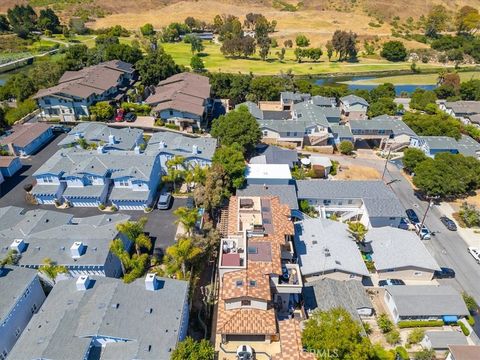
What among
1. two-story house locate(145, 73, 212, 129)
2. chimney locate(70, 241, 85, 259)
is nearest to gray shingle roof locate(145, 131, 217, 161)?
two-story house locate(145, 73, 212, 129)

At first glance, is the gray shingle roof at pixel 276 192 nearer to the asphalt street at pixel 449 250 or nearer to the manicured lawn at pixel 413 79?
the asphalt street at pixel 449 250

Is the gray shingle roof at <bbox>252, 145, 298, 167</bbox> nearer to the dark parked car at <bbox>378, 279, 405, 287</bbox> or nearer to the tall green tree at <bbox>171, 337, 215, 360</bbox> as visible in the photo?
the dark parked car at <bbox>378, 279, 405, 287</bbox>

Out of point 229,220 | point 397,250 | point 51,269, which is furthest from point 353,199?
point 51,269

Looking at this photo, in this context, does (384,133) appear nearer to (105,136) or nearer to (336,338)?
(336,338)

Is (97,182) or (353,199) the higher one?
(97,182)

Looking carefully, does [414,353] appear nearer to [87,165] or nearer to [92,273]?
[92,273]

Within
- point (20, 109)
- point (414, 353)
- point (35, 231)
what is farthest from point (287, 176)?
point (20, 109)

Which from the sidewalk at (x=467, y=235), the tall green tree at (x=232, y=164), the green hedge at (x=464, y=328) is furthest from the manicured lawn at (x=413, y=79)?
the green hedge at (x=464, y=328)
